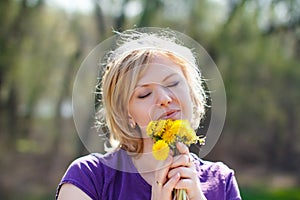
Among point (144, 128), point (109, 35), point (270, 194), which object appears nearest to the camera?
point (144, 128)

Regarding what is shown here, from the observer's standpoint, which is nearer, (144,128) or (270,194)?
(144,128)

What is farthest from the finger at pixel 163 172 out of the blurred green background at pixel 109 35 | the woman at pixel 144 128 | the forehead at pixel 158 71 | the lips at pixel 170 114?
the blurred green background at pixel 109 35

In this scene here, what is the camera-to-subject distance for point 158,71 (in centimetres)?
142

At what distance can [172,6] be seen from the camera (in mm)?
11242

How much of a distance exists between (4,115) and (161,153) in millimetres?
10880

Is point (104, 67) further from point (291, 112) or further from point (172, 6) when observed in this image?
point (291, 112)

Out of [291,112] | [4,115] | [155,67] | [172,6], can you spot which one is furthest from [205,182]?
[291,112]

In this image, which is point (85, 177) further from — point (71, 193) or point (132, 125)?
point (132, 125)

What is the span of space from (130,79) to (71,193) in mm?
308

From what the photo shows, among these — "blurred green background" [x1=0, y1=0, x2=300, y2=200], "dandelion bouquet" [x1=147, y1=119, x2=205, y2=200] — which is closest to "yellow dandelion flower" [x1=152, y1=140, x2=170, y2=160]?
"dandelion bouquet" [x1=147, y1=119, x2=205, y2=200]

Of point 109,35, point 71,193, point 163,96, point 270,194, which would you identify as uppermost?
point 109,35

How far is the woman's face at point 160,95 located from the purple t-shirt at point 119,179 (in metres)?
0.12

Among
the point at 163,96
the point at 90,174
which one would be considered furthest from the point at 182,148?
the point at 90,174

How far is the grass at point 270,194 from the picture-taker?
11.0 metres
